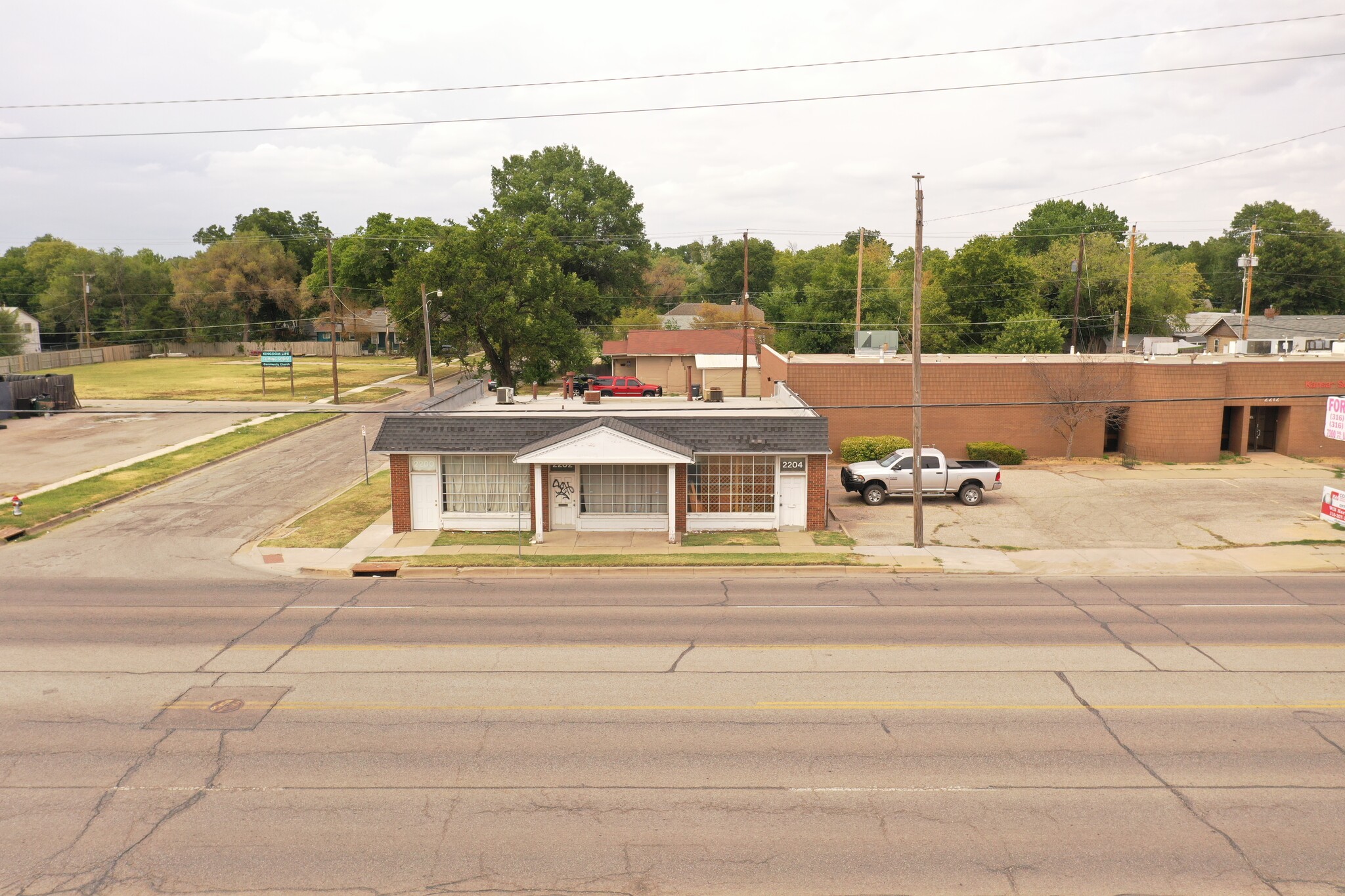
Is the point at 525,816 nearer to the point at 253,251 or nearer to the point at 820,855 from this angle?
the point at 820,855

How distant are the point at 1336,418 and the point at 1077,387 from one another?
9178mm

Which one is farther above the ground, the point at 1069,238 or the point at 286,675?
the point at 1069,238

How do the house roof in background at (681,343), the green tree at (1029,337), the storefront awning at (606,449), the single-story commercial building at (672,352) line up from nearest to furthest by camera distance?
the storefront awning at (606,449)
the green tree at (1029,337)
the single-story commercial building at (672,352)
the house roof in background at (681,343)

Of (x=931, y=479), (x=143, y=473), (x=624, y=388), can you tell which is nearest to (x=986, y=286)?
(x=624, y=388)

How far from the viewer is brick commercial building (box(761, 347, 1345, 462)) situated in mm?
36938

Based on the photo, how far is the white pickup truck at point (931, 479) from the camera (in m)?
29.9

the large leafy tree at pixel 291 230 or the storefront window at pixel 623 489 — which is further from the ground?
the large leafy tree at pixel 291 230

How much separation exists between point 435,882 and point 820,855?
12.9 feet

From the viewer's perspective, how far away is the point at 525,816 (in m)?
10.1

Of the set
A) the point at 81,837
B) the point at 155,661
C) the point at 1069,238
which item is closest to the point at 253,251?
the point at 1069,238

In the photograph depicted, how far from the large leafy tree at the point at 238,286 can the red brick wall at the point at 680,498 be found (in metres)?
77.4

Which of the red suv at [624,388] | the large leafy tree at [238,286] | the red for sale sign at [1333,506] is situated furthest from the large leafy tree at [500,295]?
the large leafy tree at [238,286]

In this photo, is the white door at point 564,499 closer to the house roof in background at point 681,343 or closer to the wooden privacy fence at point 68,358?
the house roof in background at point 681,343

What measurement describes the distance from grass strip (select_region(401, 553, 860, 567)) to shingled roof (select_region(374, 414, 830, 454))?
345cm
